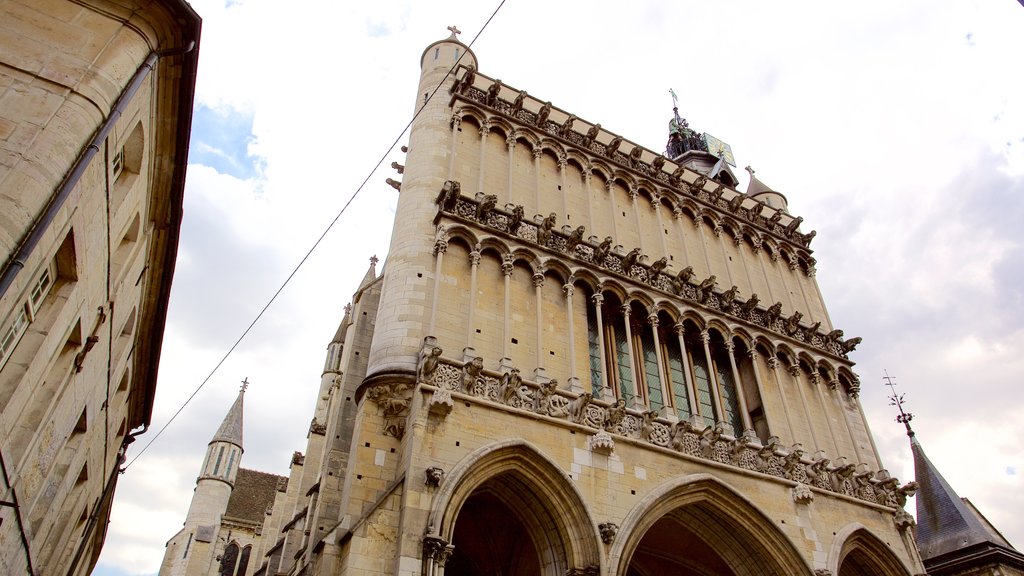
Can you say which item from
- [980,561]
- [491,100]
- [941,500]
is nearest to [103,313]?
[491,100]

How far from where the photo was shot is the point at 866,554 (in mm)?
13961

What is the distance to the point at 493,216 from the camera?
1460 centimetres

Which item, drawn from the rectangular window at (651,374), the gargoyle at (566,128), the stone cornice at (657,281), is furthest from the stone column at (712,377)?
the gargoyle at (566,128)

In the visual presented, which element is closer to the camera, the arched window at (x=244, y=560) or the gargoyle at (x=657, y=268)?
the gargoyle at (x=657, y=268)

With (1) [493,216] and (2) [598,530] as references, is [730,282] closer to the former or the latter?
(1) [493,216]

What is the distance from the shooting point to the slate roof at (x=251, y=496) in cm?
3759

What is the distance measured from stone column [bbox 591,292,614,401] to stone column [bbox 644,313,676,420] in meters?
1.18

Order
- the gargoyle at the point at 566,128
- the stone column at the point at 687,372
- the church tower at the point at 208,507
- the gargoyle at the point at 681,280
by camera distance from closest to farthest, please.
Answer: the stone column at the point at 687,372 → the gargoyle at the point at 681,280 → the gargoyle at the point at 566,128 → the church tower at the point at 208,507

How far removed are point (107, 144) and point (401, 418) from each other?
5.76 m

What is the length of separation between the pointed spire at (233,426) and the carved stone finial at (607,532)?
39507 millimetres

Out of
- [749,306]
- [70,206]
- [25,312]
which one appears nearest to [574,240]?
[749,306]

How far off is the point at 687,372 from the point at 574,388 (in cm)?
322

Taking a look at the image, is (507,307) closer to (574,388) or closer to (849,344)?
(574,388)

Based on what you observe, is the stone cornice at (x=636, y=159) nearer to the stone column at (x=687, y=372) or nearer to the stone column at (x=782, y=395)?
the stone column at (x=782, y=395)
